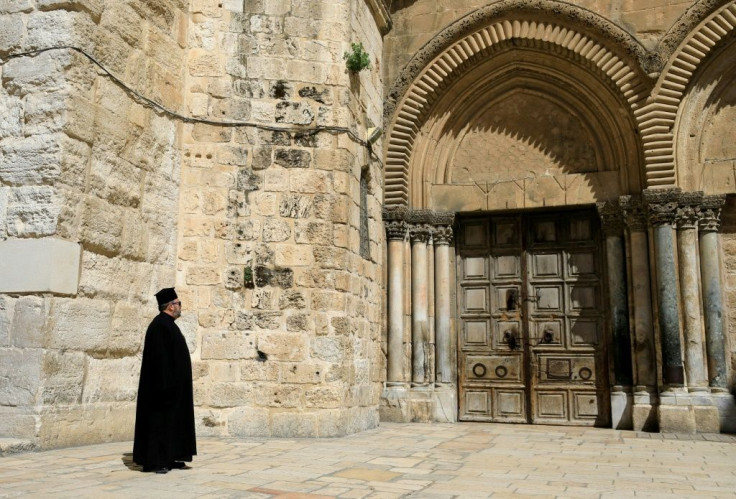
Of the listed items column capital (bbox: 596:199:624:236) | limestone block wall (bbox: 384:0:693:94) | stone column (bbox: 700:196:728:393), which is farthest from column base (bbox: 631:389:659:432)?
limestone block wall (bbox: 384:0:693:94)

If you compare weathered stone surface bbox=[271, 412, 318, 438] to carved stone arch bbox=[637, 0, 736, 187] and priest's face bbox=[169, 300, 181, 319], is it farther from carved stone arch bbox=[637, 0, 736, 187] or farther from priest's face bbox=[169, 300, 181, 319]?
carved stone arch bbox=[637, 0, 736, 187]

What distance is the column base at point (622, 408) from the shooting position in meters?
8.67

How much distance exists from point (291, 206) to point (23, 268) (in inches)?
110

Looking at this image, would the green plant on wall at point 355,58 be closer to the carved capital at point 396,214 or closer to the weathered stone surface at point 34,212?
the carved capital at point 396,214

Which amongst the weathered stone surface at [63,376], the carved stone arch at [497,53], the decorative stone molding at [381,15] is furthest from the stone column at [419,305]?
the weathered stone surface at [63,376]

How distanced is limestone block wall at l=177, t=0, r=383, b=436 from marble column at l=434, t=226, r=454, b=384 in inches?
72.1

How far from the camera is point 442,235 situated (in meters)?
9.86

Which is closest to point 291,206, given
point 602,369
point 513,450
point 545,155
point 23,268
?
point 23,268

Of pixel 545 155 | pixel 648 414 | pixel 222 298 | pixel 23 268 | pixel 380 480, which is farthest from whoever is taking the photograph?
pixel 545 155

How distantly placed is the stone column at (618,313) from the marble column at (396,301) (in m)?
2.73

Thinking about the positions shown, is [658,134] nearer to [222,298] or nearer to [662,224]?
[662,224]

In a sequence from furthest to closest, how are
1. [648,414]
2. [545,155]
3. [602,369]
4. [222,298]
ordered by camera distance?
[545,155], [602,369], [648,414], [222,298]

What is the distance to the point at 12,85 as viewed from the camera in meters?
6.12

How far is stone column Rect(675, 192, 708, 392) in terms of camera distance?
8.36m
